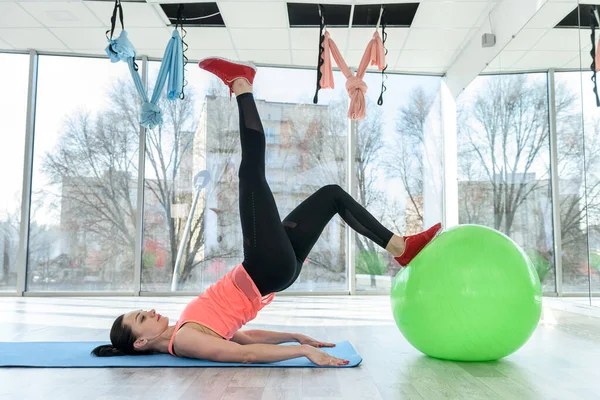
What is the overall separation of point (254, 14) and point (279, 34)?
482 millimetres

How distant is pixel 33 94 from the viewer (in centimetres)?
588

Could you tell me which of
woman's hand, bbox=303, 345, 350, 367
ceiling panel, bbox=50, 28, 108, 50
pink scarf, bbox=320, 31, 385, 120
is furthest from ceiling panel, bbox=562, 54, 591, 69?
ceiling panel, bbox=50, 28, 108, 50

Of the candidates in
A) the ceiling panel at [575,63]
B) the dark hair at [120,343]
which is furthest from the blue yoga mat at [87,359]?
the ceiling panel at [575,63]

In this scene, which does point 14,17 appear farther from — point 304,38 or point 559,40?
point 559,40

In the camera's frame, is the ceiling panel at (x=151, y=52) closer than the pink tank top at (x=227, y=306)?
No

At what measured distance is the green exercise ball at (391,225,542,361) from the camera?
2.10m

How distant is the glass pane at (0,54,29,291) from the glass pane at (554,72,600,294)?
566cm

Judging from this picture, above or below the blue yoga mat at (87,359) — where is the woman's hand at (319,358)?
above

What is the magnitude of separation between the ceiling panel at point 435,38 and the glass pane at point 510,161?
47 cm

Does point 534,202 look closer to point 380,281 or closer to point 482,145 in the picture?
point 482,145

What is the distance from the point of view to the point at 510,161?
4.84 m

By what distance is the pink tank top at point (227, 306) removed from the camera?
2.18m

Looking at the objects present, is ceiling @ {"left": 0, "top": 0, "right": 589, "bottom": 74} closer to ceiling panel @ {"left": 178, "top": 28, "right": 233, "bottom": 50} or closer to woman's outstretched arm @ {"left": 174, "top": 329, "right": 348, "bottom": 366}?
ceiling panel @ {"left": 178, "top": 28, "right": 233, "bottom": 50}

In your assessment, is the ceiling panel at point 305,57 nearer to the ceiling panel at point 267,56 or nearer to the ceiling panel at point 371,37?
the ceiling panel at point 267,56
